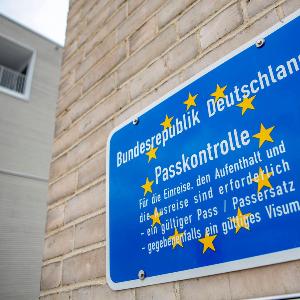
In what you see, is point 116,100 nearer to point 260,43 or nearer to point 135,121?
point 135,121

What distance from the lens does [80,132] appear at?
1.53 metres

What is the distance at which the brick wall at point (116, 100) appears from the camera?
0.89 m

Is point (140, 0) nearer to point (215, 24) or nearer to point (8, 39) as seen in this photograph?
point (215, 24)

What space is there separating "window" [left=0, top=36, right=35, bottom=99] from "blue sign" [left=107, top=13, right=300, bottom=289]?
6.55 m

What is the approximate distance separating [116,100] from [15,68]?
296 inches

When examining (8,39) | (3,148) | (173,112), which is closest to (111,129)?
(173,112)

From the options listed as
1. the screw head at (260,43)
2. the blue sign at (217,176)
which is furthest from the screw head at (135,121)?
the screw head at (260,43)

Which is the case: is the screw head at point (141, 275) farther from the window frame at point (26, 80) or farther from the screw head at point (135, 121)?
the window frame at point (26, 80)

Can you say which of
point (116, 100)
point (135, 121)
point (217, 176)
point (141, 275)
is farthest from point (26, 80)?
point (217, 176)

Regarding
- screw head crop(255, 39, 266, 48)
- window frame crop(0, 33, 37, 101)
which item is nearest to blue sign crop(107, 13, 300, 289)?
screw head crop(255, 39, 266, 48)

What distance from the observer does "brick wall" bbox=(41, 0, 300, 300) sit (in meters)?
0.89

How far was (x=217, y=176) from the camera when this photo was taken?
85cm

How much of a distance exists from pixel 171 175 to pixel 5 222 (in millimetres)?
5537

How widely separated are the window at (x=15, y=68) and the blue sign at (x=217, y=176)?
6.55m
